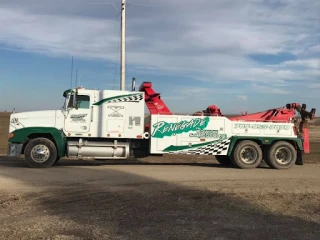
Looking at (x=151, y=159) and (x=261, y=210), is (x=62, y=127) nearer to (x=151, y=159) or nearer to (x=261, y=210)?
(x=151, y=159)

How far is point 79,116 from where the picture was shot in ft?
44.8

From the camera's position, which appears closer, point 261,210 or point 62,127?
point 261,210

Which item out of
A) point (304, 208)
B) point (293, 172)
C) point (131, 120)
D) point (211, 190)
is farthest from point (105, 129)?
point (304, 208)

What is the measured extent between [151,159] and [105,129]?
489 centimetres

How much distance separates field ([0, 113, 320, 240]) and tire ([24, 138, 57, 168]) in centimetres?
54

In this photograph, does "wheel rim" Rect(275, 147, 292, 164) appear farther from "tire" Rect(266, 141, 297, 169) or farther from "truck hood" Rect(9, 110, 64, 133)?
"truck hood" Rect(9, 110, 64, 133)

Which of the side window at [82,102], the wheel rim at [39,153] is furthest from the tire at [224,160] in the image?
the wheel rim at [39,153]

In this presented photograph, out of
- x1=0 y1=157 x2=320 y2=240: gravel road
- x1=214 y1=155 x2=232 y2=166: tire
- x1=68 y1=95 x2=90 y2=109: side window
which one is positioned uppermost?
x1=68 y1=95 x2=90 y2=109: side window

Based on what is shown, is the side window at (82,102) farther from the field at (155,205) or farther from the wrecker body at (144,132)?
the field at (155,205)

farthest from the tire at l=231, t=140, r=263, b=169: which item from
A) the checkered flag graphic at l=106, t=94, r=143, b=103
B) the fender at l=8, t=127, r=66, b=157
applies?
the fender at l=8, t=127, r=66, b=157

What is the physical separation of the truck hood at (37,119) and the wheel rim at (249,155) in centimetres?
694

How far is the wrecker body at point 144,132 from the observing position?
1329 centimetres

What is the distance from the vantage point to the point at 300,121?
15195 millimetres

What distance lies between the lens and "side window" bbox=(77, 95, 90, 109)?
45.0 ft
